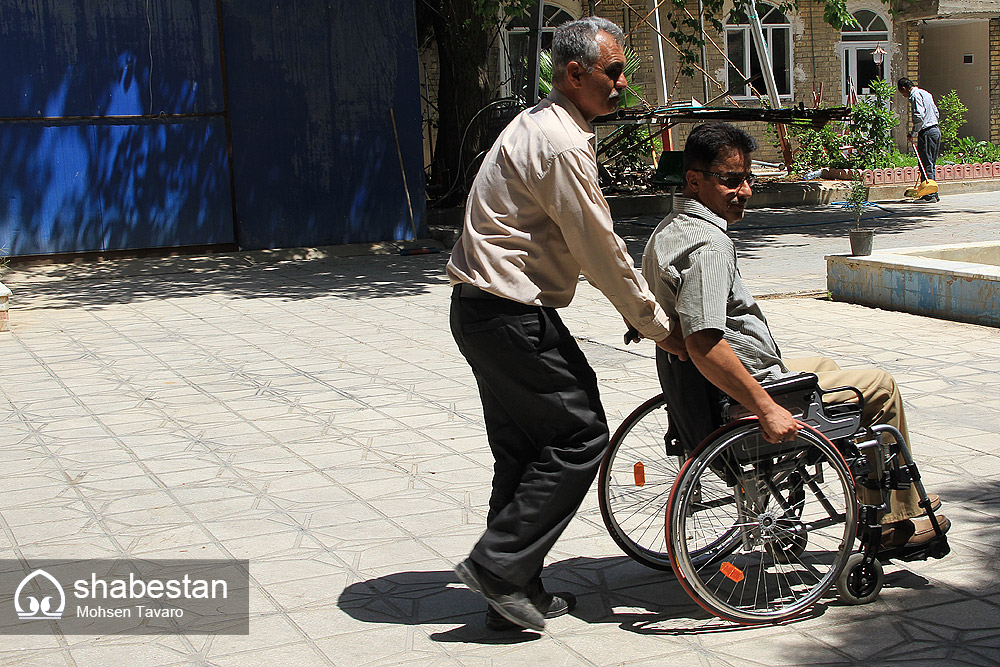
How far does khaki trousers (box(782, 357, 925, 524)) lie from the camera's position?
3.61m

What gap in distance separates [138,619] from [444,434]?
2.37 meters

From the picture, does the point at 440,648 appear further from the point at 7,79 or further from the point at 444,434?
the point at 7,79

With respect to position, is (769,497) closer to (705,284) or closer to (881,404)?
(881,404)

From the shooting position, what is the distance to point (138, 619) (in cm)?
357

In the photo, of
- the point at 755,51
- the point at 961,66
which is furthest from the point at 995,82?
the point at 755,51

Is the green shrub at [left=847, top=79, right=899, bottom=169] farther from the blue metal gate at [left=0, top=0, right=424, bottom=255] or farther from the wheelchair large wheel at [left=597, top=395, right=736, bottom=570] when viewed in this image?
the wheelchair large wheel at [left=597, top=395, right=736, bottom=570]

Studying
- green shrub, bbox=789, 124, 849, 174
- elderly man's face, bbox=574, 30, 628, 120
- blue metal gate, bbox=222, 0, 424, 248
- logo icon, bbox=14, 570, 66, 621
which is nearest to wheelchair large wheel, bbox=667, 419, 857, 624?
elderly man's face, bbox=574, 30, 628, 120

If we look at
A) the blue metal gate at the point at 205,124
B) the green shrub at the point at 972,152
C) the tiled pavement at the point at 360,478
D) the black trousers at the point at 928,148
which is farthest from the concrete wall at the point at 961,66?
the tiled pavement at the point at 360,478

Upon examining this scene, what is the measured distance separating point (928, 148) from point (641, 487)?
1614cm

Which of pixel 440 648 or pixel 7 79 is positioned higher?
pixel 7 79

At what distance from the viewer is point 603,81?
3.27m

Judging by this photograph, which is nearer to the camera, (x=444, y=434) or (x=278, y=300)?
(x=444, y=434)

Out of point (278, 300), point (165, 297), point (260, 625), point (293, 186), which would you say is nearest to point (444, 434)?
point (260, 625)

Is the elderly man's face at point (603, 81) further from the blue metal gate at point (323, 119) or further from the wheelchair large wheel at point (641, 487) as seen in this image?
the blue metal gate at point (323, 119)
